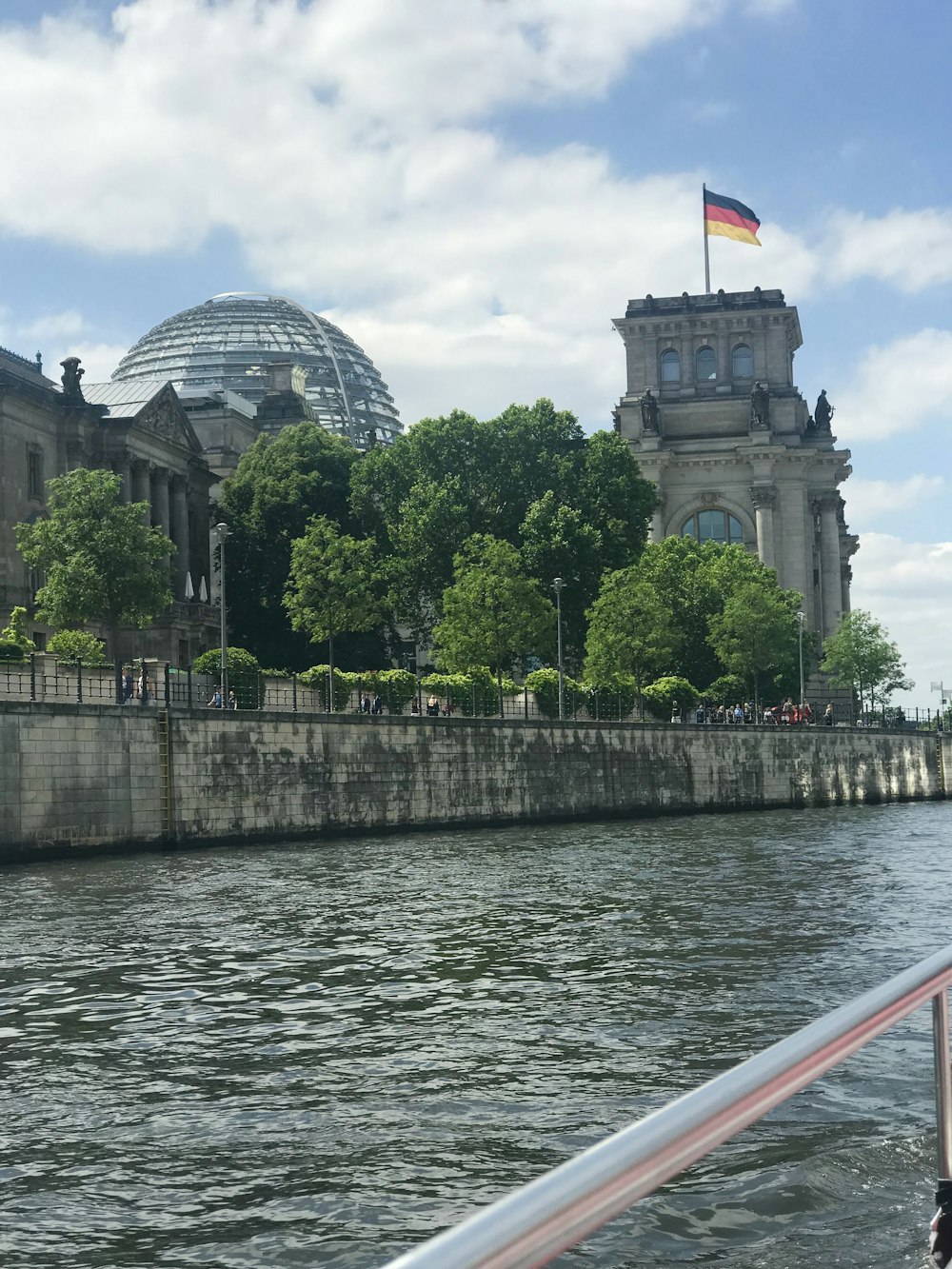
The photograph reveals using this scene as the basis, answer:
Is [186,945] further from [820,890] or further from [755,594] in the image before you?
[755,594]

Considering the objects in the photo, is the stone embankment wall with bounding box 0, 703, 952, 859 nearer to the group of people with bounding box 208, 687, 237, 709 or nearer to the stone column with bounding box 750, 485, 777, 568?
the group of people with bounding box 208, 687, 237, 709

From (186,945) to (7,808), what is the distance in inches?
634

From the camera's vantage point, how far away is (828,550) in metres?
126

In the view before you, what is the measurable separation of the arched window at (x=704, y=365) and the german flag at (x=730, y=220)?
2010 cm

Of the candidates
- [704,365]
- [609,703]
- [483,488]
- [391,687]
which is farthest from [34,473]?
[704,365]

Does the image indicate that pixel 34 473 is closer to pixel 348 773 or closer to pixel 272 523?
pixel 272 523

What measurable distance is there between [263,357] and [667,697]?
269ft

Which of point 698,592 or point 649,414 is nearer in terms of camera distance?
point 698,592

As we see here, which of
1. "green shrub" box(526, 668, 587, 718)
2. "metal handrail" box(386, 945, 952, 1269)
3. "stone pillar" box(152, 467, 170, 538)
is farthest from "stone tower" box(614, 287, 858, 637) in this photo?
"metal handrail" box(386, 945, 952, 1269)

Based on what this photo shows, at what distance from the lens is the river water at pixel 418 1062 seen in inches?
395

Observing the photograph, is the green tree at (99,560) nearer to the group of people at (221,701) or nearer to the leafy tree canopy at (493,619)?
the group of people at (221,701)

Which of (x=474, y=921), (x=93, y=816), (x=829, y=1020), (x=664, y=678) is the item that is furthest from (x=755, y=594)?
(x=829, y=1020)

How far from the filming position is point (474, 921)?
25625mm

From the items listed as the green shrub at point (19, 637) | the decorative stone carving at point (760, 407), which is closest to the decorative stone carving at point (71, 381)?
the green shrub at point (19, 637)
